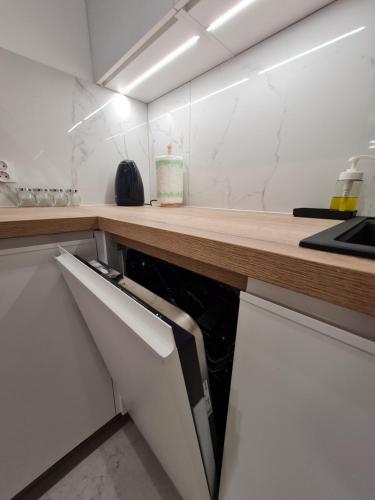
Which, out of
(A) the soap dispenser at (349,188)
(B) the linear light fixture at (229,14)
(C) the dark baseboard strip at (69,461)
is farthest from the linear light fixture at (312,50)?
(C) the dark baseboard strip at (69,461)

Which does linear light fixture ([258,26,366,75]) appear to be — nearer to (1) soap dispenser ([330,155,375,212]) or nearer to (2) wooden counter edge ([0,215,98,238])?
(1) soap dispenser ([330,155,375,212])

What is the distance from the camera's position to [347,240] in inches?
16.2

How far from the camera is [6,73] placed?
2.70 feet

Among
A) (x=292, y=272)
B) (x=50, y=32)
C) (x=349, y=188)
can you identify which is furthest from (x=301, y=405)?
(x=50, y=32)

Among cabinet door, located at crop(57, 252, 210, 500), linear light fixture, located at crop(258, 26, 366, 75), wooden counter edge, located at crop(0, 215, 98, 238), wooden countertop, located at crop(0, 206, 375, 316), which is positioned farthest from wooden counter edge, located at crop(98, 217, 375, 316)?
linear light fixture, located at crop(258, 26, 366, 75)

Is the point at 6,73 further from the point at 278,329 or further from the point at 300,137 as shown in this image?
the point at 278,329

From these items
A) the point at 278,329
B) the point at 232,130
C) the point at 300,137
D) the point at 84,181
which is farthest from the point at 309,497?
the point at 84,181

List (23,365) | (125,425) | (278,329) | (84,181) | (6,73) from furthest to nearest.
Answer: (84,181)
(125,425)
(6,73)
(23,365)
(278,329)

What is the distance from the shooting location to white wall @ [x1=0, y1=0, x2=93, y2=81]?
2.69 feet

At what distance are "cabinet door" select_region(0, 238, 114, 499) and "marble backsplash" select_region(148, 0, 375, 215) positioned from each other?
2.19ft

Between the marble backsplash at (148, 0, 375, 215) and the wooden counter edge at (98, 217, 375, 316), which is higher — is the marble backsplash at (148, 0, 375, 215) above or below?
above

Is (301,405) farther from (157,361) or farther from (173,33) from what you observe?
(173,33)

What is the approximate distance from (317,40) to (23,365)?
53.1 inches

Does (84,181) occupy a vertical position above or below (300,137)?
below
